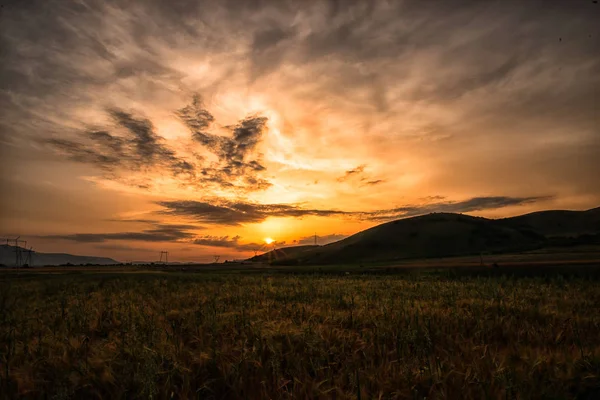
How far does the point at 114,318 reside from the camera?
387 inches

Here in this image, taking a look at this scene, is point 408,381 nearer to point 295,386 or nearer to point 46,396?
point 295,386

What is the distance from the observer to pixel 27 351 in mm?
6621

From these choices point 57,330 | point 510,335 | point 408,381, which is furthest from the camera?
point 57,330

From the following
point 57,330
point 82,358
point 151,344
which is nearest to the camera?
point 82,358

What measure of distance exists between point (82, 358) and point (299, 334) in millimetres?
3821

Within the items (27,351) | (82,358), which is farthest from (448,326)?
(27,351)

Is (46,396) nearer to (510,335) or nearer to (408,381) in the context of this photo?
(408,381)

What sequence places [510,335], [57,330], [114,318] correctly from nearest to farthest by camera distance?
[510,335] < [57,330] < [114,318]

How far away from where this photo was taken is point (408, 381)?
176 inches

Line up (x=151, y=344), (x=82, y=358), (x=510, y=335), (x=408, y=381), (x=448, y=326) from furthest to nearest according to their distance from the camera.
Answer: (x=448, y=326), (x=510, y=335), (x=151, y=344), (x=82, y=358), (x=408, y=381)

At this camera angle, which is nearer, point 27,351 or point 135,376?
point 135,376

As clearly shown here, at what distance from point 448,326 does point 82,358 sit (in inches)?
290

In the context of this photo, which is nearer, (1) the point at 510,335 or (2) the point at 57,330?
(1) the point at 510,335

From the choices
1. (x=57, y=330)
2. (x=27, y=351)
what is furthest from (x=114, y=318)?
(x=27, y=351)
